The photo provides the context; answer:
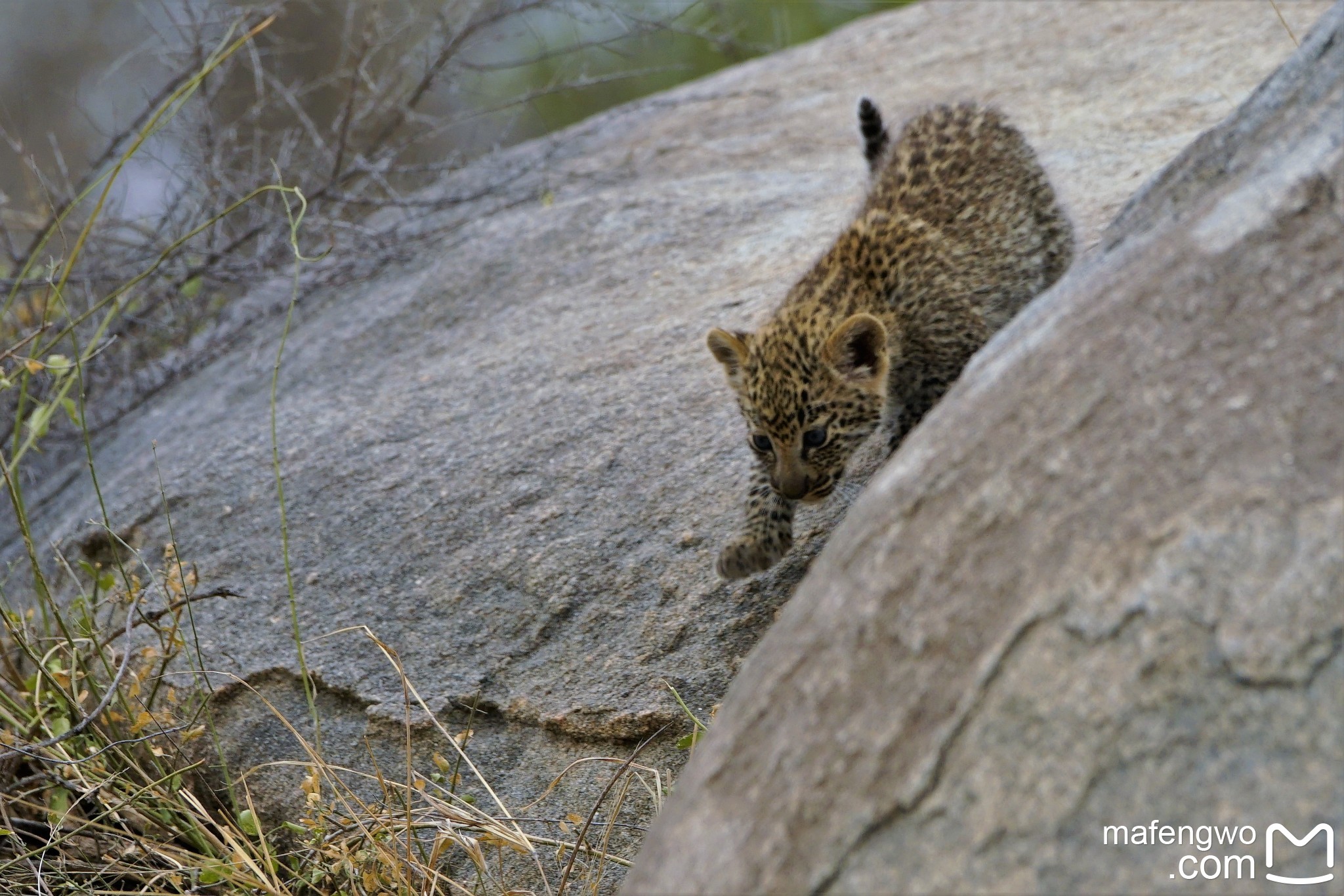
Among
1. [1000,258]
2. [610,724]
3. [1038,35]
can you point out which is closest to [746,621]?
[610,724]

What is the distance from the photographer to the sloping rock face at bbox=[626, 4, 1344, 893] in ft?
5.12

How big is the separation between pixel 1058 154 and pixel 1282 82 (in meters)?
3.53

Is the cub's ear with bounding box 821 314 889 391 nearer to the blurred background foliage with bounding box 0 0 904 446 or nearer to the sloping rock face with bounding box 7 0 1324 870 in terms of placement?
the sloping rock face with bounding box 7 0 1324 870

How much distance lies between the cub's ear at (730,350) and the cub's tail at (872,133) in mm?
1493

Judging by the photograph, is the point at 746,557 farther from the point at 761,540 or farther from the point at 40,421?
the point at 40,421

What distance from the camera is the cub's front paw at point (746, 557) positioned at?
3426 millimetres

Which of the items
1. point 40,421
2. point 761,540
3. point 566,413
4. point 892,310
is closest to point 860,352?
point 892,310

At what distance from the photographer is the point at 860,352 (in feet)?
12.0

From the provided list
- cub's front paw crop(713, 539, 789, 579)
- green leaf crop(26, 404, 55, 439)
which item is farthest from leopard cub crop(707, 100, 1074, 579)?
green leaf crop(26, 404, 55, 439)

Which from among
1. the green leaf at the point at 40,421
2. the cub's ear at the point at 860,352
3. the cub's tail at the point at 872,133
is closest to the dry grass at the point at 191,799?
the green leaf at the point at 40,421

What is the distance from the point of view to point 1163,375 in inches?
72.0

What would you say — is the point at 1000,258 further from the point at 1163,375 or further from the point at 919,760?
the point at 919,760
